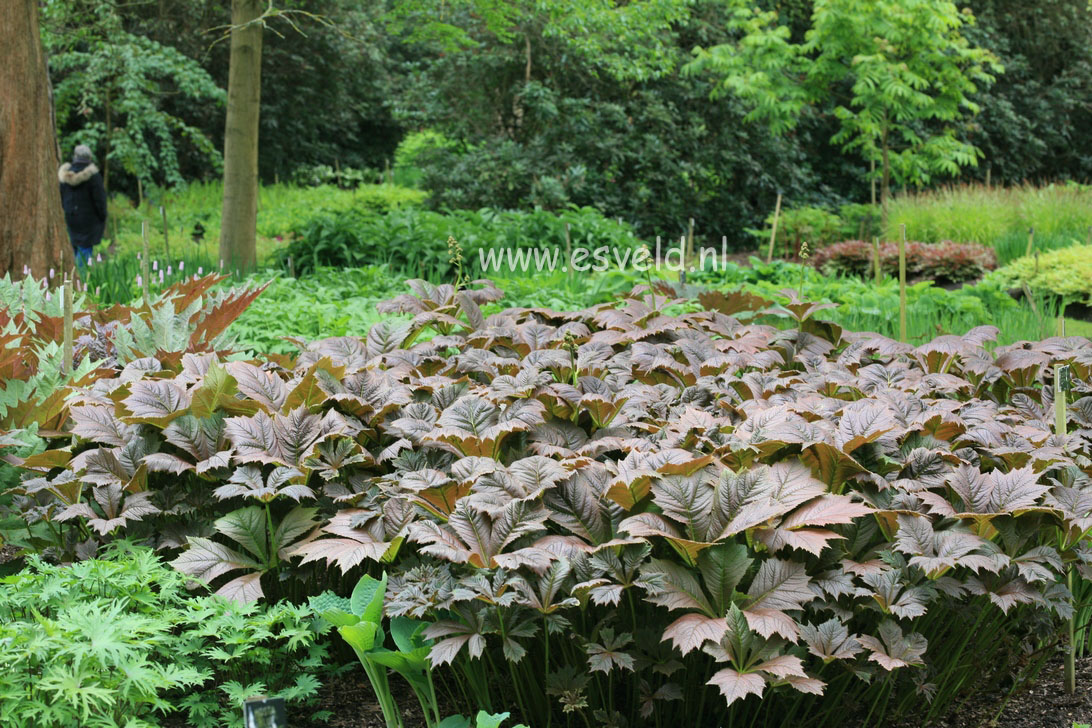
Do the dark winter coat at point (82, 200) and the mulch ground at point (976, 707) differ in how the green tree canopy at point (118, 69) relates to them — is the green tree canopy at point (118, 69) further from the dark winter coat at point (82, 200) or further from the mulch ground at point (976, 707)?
the mulch ground at point (976, 707)

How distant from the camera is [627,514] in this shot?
2045 mm

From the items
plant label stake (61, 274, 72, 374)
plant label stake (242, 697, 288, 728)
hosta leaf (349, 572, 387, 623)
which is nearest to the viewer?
plant label stake (242, 697, 288, 728)

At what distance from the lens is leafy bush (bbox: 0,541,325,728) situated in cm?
169

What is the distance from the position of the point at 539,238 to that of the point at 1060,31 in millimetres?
18384

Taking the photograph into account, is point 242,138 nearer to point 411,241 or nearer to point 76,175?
point 411,241

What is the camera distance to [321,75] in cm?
1970

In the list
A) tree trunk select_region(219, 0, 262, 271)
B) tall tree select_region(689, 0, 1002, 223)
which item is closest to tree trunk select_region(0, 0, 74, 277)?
tree trunk select_region(219, 0, 262, 271)

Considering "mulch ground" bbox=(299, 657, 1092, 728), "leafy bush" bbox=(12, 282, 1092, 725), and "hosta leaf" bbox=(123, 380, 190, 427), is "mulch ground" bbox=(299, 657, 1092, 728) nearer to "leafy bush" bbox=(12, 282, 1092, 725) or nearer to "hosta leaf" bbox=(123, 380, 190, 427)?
"leafy bush" bbox=(12, 282, 1092, 725)

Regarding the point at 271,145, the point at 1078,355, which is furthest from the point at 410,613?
the point at 271,145

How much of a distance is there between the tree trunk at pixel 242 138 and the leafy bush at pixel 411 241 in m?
0.44

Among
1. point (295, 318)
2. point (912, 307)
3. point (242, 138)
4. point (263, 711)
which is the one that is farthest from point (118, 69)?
point (263, 711)

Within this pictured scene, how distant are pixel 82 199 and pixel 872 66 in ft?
34.6

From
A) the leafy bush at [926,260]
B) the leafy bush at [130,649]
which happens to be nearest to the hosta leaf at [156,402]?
the leafy bush at [130,649]

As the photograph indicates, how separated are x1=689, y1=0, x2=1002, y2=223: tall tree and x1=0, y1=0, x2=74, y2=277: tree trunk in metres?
9.84
